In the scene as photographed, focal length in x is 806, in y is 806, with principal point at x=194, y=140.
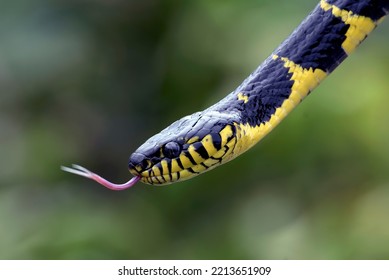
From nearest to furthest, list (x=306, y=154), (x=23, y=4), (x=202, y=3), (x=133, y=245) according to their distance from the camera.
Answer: (x=306, y=154) → (x=133, y=245) → (x=202, y=3) → (x=23, y=4)

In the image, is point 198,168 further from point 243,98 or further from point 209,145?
point 243,98

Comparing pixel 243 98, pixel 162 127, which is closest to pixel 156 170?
pixel 243 98

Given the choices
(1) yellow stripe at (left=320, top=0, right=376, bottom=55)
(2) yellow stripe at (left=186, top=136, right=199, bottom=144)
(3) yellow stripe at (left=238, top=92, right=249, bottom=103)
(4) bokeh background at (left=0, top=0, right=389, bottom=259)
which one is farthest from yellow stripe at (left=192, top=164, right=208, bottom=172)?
(4) bokeh background at (left=0, top=0, right=389, bottom=259)

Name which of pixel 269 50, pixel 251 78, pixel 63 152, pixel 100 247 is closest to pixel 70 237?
pixel 100 247

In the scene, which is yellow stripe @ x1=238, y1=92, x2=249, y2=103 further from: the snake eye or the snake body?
the snake eye

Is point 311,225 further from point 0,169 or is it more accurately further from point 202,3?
point 0,169

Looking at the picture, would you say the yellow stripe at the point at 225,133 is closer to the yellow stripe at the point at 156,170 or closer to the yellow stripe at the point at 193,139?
the yellow stripe at the point at 193,139

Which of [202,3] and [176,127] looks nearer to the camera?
[176,127]
